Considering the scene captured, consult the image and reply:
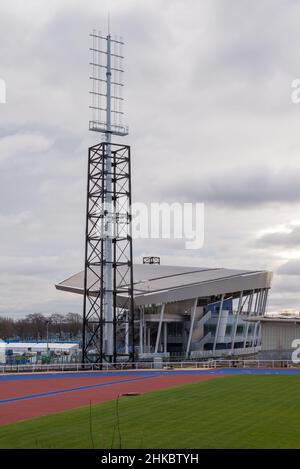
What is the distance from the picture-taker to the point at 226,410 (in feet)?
77.9

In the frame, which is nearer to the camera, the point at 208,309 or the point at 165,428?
the point at 165,428

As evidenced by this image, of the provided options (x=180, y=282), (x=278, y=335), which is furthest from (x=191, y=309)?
(x=278, y=335)

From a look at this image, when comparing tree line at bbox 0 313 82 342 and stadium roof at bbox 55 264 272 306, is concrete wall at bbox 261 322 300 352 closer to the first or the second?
stadium roof at bbox 55 264 272 306

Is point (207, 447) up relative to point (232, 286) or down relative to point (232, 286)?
down

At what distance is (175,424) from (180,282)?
62952mm

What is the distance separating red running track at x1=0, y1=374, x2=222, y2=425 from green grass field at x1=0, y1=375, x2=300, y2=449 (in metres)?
1.65

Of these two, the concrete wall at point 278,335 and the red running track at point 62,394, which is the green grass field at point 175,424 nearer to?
the red running track at point 62,394

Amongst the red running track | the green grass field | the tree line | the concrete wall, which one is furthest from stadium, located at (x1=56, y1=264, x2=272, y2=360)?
the tree line

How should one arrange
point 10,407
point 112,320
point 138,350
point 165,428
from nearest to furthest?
point 165,428 → point 10,407 → point 112,320 → point 138,350

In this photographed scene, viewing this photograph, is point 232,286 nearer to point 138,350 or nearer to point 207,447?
point 138,350

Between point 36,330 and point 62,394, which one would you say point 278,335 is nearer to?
point 62,394
